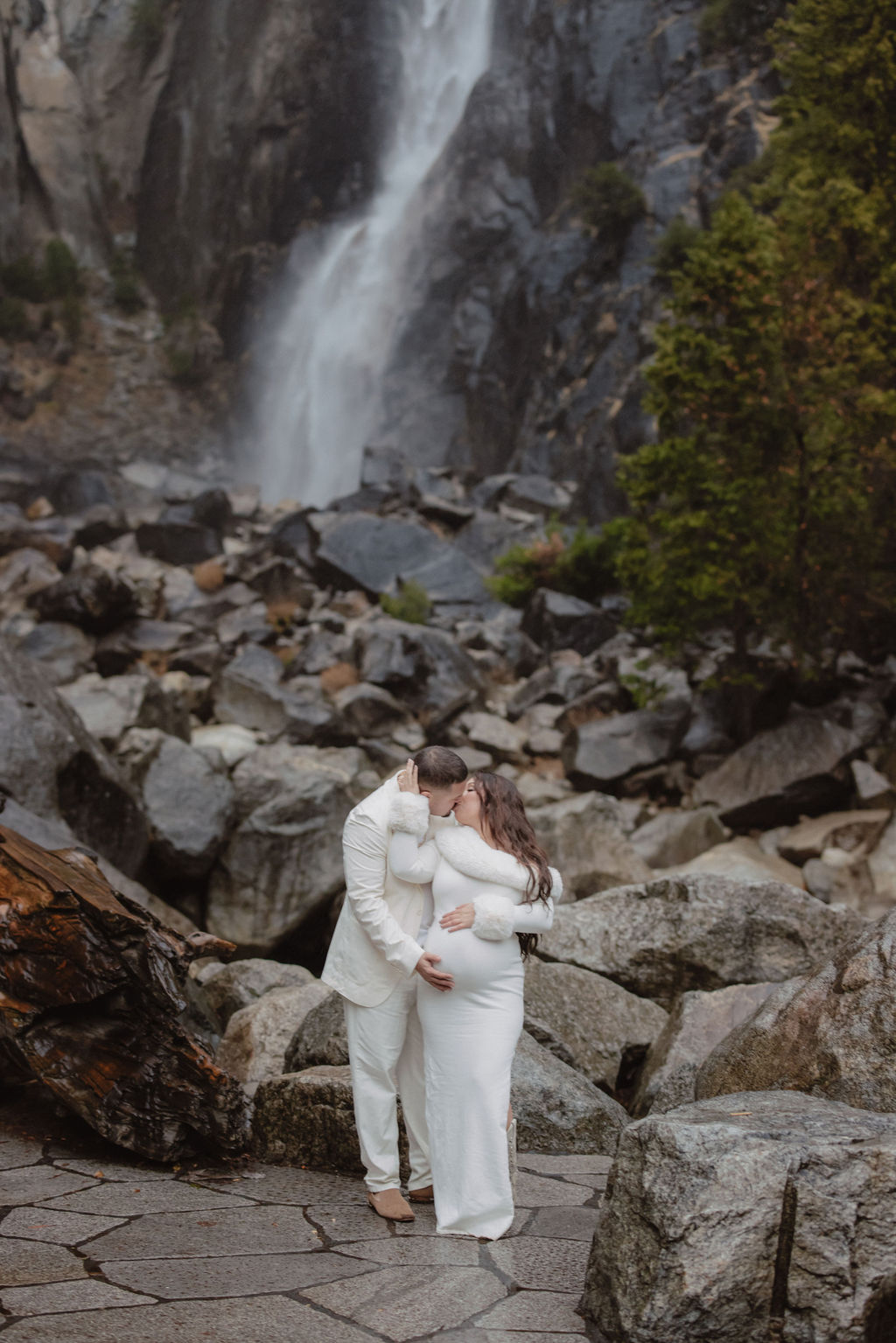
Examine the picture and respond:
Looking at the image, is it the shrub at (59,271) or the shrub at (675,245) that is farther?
the shrub at (59,271)

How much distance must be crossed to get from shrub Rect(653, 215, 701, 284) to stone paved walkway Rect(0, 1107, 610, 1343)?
87.9ft

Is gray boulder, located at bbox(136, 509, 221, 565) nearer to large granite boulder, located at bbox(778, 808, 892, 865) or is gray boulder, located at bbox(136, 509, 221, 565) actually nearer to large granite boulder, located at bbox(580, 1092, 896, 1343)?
large granite boulder, located at bbox(778, 808, 892, 865)

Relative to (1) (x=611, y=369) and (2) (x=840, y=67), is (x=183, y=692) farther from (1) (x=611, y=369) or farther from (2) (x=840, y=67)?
(1) (x=611, y=369)

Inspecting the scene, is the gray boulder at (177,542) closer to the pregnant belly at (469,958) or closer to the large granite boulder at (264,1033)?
the large granite boulder at (264,1033)

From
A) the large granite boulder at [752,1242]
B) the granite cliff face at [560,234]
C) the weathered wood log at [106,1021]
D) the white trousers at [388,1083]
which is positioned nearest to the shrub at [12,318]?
the granite cliff face at [560,234]

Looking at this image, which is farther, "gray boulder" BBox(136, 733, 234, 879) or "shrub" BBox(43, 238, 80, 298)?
"shrub" BBox(43, 238, 80, 298)

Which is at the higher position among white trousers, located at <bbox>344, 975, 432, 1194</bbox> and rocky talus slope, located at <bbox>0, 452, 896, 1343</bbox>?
white trousers, located at <bbox>344, 975, 432, 1194</bbox>

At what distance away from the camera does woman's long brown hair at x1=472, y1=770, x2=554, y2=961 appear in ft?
12.2

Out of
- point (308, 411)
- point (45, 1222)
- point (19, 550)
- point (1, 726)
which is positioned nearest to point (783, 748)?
point (1, 726)

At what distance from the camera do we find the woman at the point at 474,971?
3492mm

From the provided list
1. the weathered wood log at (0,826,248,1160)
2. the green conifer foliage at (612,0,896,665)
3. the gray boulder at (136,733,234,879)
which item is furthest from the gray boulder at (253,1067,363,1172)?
the green conifer foliage at (612,0,896,665)

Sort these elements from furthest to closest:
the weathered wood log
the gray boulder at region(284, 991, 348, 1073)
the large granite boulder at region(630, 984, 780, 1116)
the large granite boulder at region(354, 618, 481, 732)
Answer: the large granite boulder at region(354, 618, 481, 732), the large granite boulder at region(630, 984, 780, 1116), the gray boulder at region(284, 991, 348, 1073), the weathered wood log

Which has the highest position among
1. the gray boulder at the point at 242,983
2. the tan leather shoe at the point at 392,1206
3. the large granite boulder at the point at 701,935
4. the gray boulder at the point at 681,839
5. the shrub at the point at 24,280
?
the shrub at the point at 24,280

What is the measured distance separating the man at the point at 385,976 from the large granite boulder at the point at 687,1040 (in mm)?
1643
